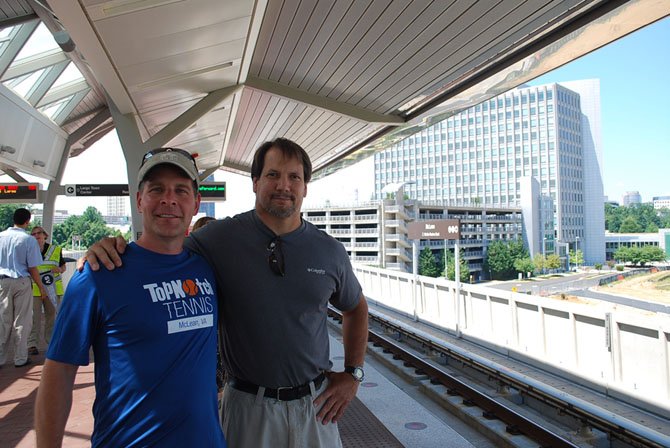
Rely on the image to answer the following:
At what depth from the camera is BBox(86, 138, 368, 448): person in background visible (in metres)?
1.94

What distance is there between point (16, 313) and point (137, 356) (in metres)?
5.77

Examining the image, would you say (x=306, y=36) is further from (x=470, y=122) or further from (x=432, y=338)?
(x=470, y=122)

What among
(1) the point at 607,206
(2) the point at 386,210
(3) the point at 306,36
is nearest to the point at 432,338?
(3) the point at 306,36

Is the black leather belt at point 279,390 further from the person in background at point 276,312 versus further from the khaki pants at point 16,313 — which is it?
the khaki pants at point 16,313

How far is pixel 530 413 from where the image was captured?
579 cm

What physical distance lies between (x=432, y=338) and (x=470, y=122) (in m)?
126

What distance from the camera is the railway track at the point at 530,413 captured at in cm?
452

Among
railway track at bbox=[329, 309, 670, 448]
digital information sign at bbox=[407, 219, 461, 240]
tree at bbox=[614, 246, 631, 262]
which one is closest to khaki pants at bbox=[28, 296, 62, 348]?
railway track at bbox=[329, 309, 670, 448]

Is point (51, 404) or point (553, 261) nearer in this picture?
point (51, 404)

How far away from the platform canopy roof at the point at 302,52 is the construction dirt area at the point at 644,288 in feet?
311

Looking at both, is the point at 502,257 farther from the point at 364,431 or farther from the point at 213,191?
the point at 364,431

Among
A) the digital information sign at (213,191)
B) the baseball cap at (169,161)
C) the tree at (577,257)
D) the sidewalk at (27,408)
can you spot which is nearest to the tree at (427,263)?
the tree at (577,257)

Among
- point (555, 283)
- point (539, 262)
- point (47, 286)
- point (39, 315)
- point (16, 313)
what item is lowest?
point (555, 283)

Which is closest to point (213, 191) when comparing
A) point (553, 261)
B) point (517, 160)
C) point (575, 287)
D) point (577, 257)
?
point (575, 287)
